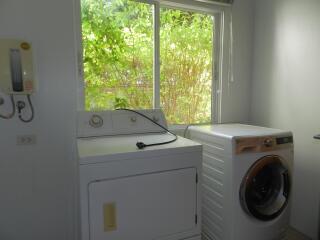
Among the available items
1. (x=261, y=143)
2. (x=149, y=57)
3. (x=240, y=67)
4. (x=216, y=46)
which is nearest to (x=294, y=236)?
(x=261, y=143)

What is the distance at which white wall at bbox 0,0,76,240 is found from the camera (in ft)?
5.52

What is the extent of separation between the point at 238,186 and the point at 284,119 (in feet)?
3.39

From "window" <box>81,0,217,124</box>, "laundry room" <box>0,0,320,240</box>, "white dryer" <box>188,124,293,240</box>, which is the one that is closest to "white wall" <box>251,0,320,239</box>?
"laundry room" <box>0,0,320,240</box>

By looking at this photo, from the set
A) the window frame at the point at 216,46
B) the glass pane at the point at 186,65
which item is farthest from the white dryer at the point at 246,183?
the window frame at the point at 216,46

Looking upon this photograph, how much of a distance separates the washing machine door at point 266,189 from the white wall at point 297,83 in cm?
42

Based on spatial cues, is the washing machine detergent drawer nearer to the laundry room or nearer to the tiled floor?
the laundry room

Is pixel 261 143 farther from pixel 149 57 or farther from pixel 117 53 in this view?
pixel 117 53

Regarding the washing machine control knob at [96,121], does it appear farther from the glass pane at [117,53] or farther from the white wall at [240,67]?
the white wall at [240,67]

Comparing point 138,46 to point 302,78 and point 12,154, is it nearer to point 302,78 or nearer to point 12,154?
point 12,154

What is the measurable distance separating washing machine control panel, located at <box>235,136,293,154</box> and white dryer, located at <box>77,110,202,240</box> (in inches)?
13.9

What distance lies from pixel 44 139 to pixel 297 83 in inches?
88.2

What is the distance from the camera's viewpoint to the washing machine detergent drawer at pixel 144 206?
127 centimetres

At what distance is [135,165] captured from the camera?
131 cm

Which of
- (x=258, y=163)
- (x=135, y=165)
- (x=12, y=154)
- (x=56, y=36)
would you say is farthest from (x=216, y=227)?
(x=56, y=36)
